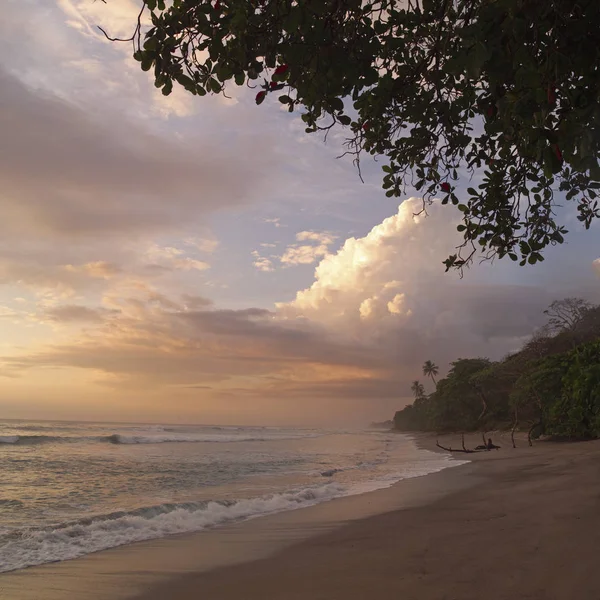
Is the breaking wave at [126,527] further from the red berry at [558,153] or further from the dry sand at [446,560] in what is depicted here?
the red berry at [558,153]

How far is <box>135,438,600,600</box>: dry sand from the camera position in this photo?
4.27m

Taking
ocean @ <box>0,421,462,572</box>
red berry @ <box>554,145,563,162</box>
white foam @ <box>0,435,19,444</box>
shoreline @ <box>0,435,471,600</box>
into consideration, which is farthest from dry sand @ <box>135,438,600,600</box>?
white foam @ <box>0,435,19,444</box>

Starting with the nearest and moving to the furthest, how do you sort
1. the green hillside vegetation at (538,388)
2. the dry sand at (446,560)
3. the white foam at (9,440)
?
the dry sand at (446,560) → the green hillside vegetation at (538,388) → the white foam at (9,440)

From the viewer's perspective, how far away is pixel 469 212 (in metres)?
5.14

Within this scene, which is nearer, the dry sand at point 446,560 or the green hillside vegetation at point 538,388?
the dry sand at point 446,560

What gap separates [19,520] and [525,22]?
38.6ft

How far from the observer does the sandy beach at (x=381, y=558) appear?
174 inches

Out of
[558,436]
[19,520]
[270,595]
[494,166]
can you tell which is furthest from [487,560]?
[558,436]

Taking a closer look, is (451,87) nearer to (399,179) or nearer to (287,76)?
(399,179)

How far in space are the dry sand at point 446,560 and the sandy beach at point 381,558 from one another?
0.05 ft

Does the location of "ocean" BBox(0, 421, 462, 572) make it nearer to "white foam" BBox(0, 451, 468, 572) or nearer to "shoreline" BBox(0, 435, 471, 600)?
"white foam" BBox(0, 451, 468, 572)

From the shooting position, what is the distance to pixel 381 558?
5652 mm

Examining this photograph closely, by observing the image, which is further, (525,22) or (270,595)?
(270,595)

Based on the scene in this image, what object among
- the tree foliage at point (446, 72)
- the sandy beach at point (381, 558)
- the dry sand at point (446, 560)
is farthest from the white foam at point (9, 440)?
the tree foliage at point (446, 72)
